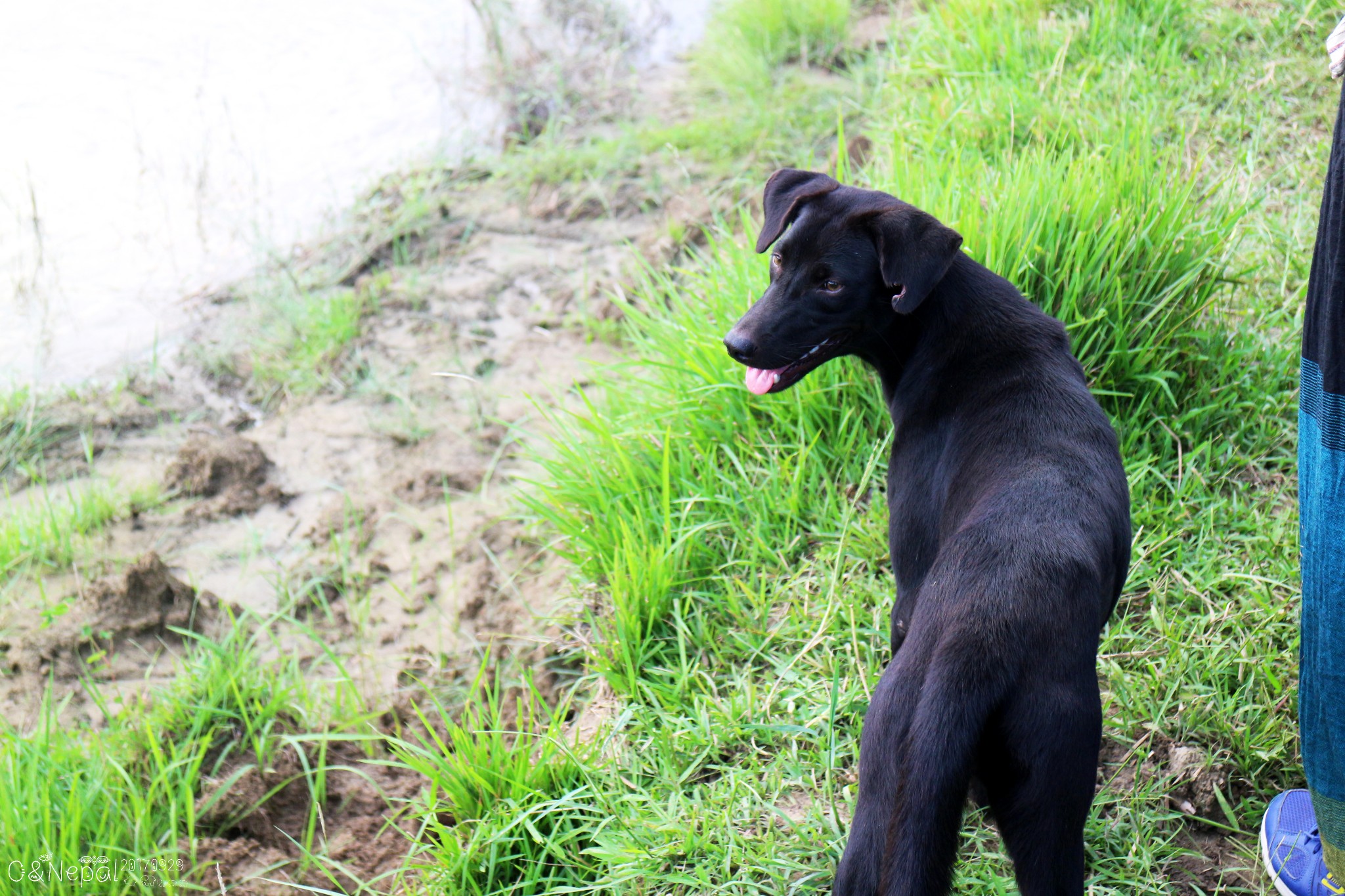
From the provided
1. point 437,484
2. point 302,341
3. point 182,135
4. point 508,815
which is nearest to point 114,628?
point 437,484

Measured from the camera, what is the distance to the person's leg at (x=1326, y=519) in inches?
65.7

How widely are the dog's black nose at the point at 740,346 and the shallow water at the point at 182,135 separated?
3.33 metres

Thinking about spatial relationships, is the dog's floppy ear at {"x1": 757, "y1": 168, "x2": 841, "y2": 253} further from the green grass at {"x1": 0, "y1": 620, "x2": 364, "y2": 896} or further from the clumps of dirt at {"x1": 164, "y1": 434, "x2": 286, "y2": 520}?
the clumps of dirt at {"x1": 164, "y1": 434, "x2": 286, "y2": 520}

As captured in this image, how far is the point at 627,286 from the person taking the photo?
4566mm

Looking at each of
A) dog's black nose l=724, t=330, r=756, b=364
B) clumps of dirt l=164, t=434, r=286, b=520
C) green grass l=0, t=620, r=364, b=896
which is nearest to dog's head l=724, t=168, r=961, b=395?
dog's black nose l=724, t=330, r=756, b=364

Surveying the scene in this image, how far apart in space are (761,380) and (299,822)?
5.56 feet

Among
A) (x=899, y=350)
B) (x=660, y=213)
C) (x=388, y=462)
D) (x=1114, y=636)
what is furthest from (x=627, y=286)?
(x=1114, y=636)

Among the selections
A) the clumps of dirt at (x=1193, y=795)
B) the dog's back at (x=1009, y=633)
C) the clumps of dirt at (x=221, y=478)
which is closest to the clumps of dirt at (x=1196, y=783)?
the clumps of dirt at (x=1193, y=795)

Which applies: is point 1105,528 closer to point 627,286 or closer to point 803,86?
point 627,286

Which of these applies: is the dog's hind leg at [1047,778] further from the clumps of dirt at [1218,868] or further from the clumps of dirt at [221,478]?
the clumps of dirt at [221,478]

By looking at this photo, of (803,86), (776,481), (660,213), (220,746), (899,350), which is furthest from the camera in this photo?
(803,86)

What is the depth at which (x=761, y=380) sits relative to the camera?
94.3 inches

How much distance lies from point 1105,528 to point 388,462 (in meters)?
2.90

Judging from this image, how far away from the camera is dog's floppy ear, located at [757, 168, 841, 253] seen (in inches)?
95.5
